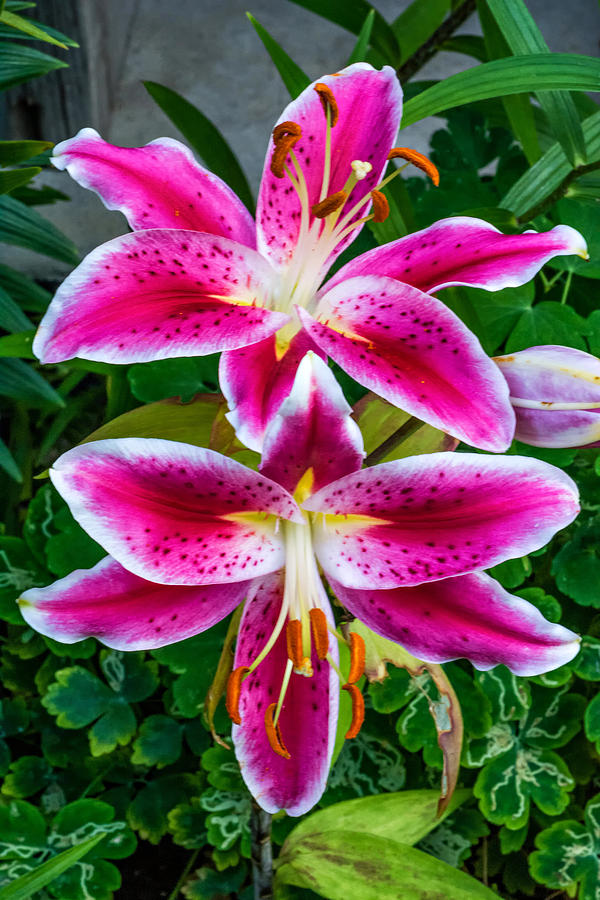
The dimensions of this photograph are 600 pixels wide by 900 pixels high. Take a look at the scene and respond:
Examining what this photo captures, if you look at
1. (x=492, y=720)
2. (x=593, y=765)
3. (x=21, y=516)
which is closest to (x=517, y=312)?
(x=492, y=720)

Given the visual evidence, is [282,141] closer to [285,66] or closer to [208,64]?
[285,66]

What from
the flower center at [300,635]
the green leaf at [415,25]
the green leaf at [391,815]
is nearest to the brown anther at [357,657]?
the flower center at [300,635]

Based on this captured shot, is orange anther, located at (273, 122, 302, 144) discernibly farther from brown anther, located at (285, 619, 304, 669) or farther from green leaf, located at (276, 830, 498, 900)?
green leaf, located at (276, 830, 498, 900)

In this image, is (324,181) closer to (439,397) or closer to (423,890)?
(439,397)

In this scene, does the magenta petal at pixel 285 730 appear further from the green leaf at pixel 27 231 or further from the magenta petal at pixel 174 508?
the green leaf at pixel 27 231

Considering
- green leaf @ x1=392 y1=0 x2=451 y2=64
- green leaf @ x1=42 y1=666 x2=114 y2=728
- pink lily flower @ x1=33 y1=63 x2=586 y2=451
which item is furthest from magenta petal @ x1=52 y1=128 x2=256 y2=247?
green leaf @ x1=392 y1=0 x2=451 y2=64
